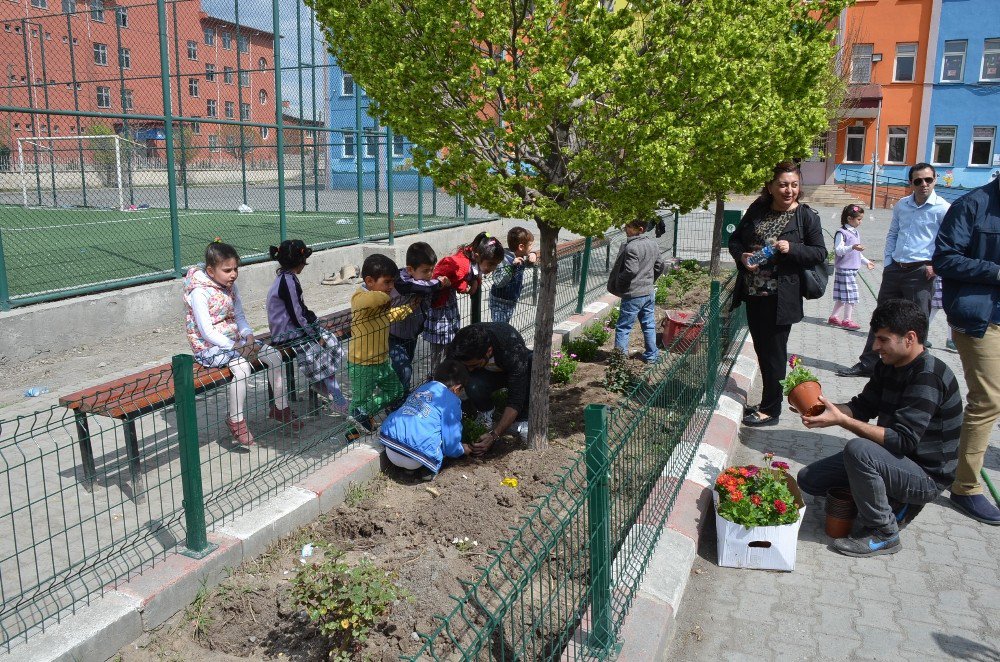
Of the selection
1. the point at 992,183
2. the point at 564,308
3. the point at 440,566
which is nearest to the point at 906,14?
the point at 564,308

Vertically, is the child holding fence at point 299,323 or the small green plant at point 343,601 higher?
the child holding fence at point 299,323

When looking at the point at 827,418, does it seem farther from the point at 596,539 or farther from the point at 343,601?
the point at 343,601

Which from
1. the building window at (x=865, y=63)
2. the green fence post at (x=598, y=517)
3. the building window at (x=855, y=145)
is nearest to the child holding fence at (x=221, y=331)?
the green fence post at (x=598, y=517)

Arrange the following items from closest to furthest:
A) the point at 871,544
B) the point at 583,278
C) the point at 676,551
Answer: the point at 676,551, the point at 871,544, the point at 583,278

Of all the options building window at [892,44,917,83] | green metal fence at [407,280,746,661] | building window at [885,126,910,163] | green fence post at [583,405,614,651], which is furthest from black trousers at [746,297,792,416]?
building window at [892,44,917,83]

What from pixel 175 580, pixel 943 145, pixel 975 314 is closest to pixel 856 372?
pixel 975 314

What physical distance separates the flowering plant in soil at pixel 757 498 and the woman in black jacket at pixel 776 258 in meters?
1.96

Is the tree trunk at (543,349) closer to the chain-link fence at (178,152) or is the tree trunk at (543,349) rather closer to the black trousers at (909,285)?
the black trousers at (909,285)

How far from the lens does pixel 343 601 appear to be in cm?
326

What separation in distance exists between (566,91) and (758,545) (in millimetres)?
2604

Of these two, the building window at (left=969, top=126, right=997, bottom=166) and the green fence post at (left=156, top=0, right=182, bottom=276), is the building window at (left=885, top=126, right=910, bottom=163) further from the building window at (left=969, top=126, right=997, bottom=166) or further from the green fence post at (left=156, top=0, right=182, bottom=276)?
the green fence post at (left=156, top=0, right=182, bottom=276)

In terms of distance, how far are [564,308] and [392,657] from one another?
6434 mm

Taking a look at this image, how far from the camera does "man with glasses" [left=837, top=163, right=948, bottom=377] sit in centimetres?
713

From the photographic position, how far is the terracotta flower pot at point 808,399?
14.4ft
